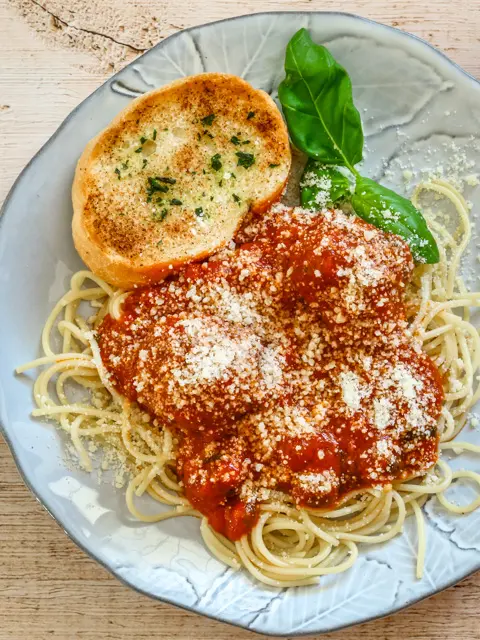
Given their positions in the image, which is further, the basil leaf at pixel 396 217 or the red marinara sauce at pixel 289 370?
the basil leaf at pixel 396 217

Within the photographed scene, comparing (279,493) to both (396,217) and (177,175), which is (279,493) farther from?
(177,175)

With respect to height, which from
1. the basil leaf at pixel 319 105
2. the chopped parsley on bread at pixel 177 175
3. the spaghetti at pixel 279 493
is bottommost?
the spaghetti at pixel 279 493

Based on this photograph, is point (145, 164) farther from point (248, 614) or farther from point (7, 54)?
point (248, 614)

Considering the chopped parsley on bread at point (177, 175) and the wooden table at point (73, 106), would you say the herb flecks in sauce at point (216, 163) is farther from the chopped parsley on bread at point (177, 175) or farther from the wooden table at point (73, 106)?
the wooden table at point (73, 106)

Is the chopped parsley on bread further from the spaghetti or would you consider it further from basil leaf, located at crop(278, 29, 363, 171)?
the spaghetti

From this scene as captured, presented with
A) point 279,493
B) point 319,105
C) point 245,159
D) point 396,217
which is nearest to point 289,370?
point 279,493

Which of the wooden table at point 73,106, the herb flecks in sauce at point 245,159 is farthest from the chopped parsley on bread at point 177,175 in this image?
the wooden table at point 73,106
